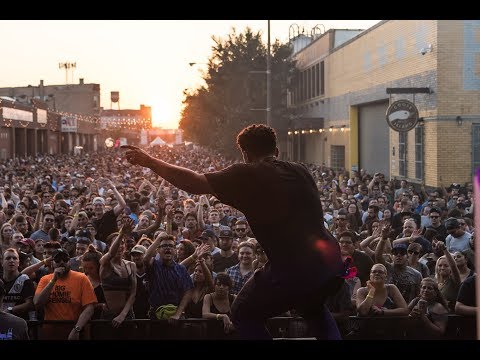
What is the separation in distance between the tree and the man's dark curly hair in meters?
38.1

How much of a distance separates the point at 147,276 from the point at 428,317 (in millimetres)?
2762

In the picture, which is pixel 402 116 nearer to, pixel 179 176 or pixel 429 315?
pixel 429 315

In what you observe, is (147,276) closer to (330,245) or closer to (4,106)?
(330,245)

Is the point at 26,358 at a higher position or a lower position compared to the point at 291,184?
lower

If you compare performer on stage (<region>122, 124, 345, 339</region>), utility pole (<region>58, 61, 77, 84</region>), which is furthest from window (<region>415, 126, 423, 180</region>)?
utility pole (<region>58, 61, 77, 84</region>)

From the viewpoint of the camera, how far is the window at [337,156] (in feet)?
128

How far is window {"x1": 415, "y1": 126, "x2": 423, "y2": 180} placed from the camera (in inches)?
999

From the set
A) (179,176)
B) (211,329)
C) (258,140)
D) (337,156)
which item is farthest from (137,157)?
(337,156)

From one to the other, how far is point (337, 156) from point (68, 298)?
33.2 m

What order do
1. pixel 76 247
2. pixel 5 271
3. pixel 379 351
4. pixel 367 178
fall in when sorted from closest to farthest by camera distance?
pixel 379 351, pixel 5 271, pixel 76 247, pixel 367 178

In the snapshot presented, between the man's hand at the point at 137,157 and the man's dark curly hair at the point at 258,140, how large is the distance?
1.89 feet

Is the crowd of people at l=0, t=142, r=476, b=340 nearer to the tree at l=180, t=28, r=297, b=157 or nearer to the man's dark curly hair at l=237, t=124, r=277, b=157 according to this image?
the man's dark curly hair at l=237, t=124, r=277, b=157

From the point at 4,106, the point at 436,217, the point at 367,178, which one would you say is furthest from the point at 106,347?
the point at 4,106

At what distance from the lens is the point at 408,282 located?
8602 millimetres
